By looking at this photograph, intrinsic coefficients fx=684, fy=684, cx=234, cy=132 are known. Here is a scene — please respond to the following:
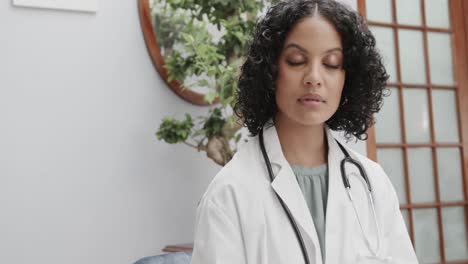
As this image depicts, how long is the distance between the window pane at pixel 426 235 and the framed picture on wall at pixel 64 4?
218 centimetres

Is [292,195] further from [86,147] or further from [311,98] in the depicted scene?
[86,147]

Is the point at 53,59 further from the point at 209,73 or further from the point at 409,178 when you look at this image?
the point at 409,178

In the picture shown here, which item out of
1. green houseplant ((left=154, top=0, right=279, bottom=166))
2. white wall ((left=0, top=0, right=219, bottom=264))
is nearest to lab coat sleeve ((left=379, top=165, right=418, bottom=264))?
green houseplant ((left=154, top=0, right=279, bottom=166))

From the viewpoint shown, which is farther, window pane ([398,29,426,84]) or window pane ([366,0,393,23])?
window pane ([398,29,426,84])

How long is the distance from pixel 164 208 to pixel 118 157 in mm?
312

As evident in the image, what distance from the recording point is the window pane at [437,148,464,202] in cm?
408

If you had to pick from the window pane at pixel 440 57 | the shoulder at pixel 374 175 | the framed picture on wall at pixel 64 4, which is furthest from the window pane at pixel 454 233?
the shoulder at pixel 374 175

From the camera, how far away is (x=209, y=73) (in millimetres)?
2736

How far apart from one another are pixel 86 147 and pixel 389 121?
1822mm

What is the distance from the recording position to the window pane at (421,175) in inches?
Answer: 156

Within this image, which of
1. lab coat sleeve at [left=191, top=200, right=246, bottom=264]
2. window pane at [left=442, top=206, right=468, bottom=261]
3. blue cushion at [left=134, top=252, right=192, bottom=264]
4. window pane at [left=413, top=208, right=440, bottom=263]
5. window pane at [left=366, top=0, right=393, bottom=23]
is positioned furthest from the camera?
window pane at [left=442, top=206, right=468, bottom=261]

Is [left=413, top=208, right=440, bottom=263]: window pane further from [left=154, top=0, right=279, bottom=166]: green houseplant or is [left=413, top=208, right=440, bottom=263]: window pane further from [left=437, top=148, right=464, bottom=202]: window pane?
[left=154, top=0, right=279, bottom=166]: green houseplant

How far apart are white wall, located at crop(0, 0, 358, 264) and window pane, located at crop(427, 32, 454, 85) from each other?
1727 millimetres

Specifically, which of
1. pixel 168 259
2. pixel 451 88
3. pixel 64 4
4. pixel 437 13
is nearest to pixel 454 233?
pixel 451 88
